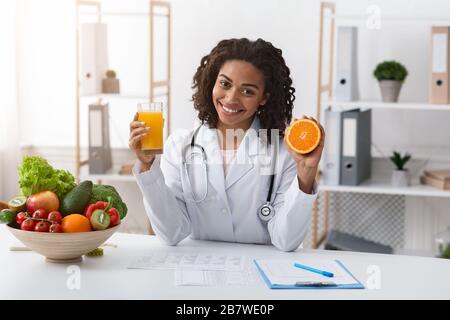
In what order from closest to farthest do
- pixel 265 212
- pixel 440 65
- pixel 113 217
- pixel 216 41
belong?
1. pixel 113 217
2. pixel 265 212
3. pixel 440 65
4. pixel 216 41

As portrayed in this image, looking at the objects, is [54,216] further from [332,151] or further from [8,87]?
[8,87]

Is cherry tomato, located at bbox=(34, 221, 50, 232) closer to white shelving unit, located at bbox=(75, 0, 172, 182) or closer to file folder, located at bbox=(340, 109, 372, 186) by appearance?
white shelving unit, located at bbox=(75, 0, 172, 182)

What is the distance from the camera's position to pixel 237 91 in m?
2.17

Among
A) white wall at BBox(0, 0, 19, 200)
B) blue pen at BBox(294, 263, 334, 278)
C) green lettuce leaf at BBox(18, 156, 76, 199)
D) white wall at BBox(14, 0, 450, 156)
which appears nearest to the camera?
blue pen at BBox(294, 263, 334, 278)

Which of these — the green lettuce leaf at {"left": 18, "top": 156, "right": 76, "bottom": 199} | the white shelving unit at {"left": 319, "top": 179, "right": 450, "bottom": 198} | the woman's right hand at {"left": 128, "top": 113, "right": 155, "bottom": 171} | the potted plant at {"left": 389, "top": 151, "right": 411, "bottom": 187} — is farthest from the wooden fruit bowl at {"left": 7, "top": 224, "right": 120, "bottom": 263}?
the potted plant at {"left": 389, "top": 151, "right": 411, "bottom": 187}

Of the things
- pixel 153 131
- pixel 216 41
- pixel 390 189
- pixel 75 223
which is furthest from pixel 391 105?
pixel 75 223

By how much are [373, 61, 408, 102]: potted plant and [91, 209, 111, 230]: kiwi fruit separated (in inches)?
77.5

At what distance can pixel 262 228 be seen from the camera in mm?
2205

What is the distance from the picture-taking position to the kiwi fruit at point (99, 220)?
1788mm

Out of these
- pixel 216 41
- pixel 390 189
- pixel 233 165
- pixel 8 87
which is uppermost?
pixel 216 41

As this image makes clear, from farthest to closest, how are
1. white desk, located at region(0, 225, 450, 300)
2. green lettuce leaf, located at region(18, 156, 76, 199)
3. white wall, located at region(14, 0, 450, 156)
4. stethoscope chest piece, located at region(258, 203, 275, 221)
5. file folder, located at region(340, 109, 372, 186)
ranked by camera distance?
white wall, located at region(14, 0, 450, 156), file folder, located at region(340, 109, 372, 186), stethoscope chest piece, located at region(258, 203, 275, 221), green lettuce leaf, located at region(18, 156, 76, 199), white desk, located at region(0, 225, 450, 300)

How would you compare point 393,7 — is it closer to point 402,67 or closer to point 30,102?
point 402,67

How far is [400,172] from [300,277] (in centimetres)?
182

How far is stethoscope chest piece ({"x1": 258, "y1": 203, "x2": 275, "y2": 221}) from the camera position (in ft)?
7.11
